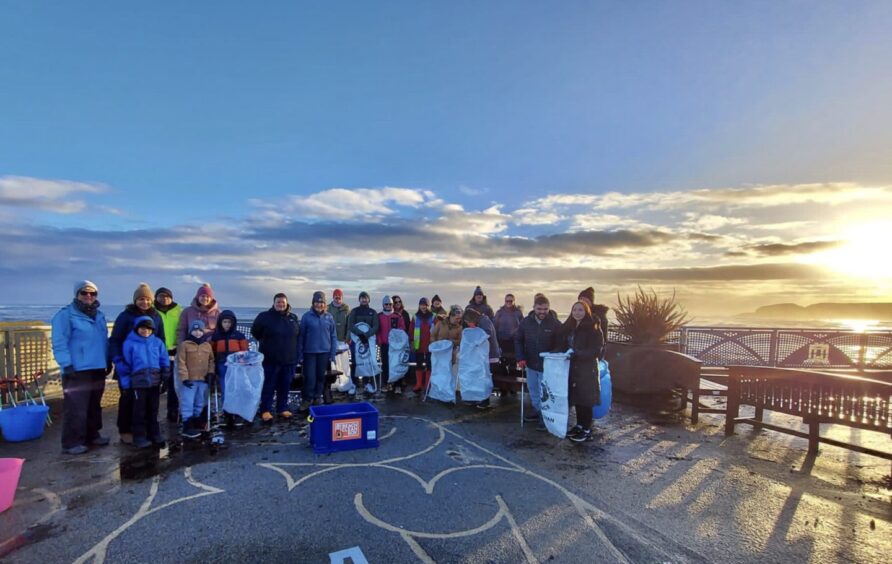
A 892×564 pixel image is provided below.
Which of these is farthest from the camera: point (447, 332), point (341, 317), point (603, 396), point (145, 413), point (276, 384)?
point (341, 317)

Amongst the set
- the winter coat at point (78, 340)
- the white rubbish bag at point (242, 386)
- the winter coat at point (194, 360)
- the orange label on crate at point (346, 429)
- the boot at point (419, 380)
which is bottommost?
the boot at point (419, 380)

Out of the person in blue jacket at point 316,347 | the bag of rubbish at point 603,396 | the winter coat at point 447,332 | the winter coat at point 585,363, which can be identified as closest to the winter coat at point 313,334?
the person in blue jacket at point 316,347

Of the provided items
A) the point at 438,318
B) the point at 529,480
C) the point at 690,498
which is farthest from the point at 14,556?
the point at 438,318

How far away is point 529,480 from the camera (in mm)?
4512

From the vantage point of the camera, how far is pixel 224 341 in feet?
20.7

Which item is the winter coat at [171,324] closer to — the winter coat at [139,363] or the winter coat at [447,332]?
the winter coat at [139,363]

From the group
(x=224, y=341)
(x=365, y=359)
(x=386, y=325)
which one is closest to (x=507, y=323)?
(x=386, y=325)

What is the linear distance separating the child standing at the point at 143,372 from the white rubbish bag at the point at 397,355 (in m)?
4.06

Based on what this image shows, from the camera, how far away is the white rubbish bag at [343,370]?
28.1 feet

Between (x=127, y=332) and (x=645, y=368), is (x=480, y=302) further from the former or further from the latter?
(x=127, y=332)

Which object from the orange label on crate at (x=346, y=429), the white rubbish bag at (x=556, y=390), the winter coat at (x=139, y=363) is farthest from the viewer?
the white rubbish bag at (x=556, y=390)

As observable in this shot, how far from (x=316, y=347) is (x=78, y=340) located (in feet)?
9.98

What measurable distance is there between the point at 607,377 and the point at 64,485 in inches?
264

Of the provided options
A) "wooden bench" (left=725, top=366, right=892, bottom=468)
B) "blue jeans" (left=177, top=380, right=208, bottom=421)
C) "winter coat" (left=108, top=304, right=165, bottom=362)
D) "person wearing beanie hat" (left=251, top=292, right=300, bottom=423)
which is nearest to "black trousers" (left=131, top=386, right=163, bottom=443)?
"blue jeans" (left=177, top=380, right=208, bottom=421)
